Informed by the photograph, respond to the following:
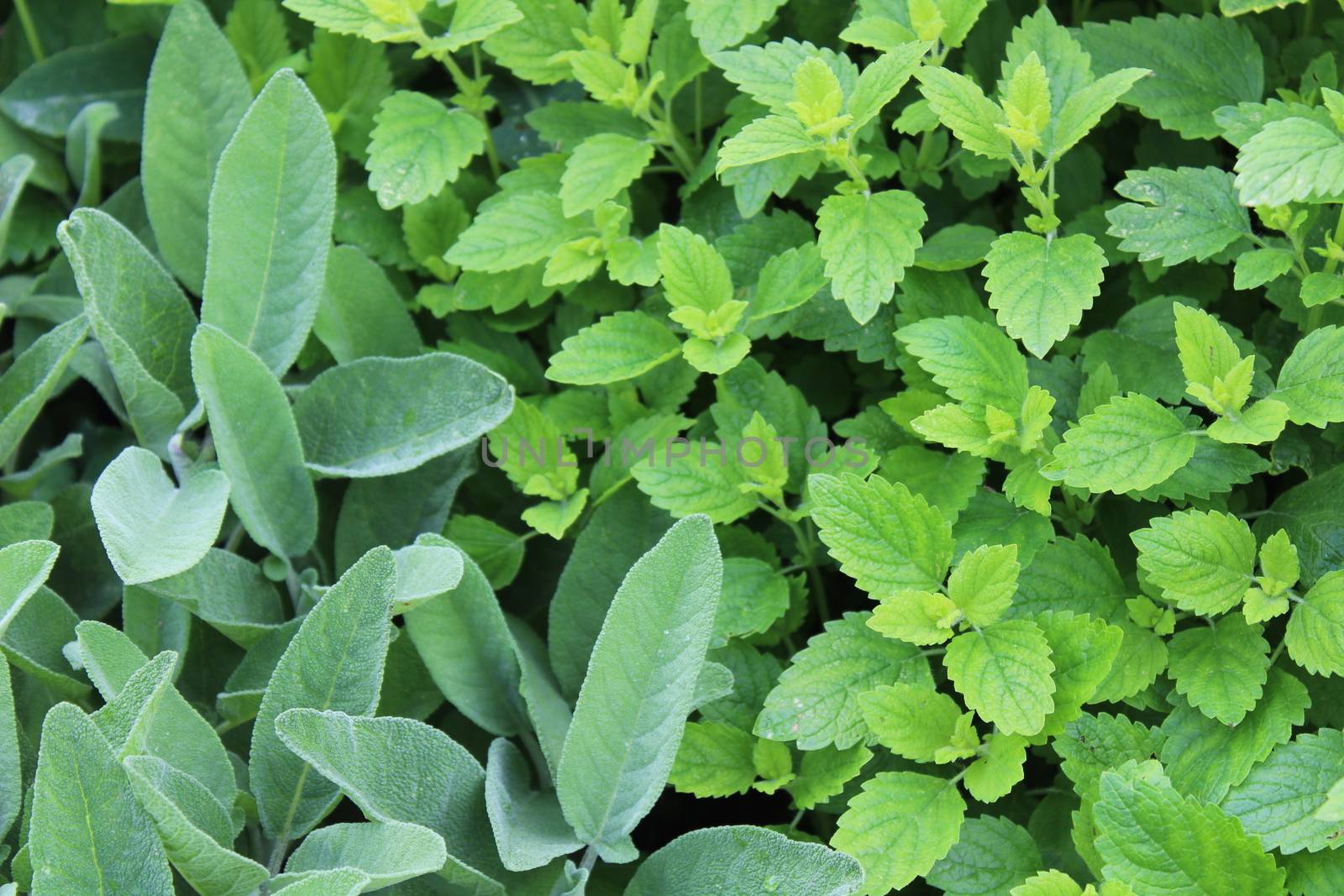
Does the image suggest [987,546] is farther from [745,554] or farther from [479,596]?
[479,596]

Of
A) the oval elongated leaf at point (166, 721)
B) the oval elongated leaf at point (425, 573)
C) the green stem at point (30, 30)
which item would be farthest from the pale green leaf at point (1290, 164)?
the green stem at point (30, 30)

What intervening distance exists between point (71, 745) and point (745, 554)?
0.60m

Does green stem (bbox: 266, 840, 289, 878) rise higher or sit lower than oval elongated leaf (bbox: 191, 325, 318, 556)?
lower

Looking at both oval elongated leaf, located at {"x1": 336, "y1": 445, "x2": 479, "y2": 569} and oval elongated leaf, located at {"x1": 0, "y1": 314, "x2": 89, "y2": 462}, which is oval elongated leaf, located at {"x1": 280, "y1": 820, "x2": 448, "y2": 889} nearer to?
Result: oval elongated leaf, located at {"x1": 336, "y1": 445, "x2": 479, "y2": 569}

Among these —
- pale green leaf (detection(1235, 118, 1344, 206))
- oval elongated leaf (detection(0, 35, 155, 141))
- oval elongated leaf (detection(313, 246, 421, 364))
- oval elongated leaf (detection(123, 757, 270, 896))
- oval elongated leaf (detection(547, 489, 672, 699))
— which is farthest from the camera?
oval elongated leaf (detection(0, 35, 155, 141))

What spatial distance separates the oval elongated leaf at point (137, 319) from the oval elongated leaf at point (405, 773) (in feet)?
1.48

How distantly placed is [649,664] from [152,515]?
46 centimetres

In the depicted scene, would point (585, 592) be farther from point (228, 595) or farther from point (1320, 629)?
point (1320, 629)

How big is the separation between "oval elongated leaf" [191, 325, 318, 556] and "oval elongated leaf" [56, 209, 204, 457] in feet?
0.34

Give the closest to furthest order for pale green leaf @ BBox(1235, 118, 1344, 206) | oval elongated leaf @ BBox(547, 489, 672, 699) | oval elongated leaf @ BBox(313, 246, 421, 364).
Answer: pale green leaf @ BBox(1235, 118, 1344, 206) → oval elongated leaf @ BBox(547, 489, 672, 699) → oval elongated leaf @ BBox(313, 246, 421, 364)

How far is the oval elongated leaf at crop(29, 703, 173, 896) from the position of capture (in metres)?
0.88

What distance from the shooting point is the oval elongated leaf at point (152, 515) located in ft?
3.23

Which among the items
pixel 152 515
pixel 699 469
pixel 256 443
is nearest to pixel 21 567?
pixel 152 515

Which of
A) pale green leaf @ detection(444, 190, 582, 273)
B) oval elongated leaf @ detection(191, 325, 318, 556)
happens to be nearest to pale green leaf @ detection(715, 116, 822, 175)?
pale green leaf @ detection(444, 190, 582, 273)
